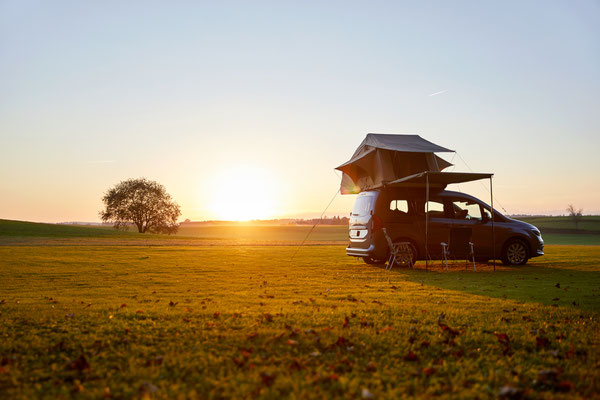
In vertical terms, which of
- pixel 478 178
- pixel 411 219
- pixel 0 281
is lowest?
pixel 0 281

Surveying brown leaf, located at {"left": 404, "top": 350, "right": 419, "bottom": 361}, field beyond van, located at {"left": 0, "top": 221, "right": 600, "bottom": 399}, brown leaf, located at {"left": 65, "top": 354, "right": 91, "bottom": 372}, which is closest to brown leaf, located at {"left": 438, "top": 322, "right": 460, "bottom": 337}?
field beyond van, located at {"left": 0, "top": 221, "right": 600, "bottom": 399}

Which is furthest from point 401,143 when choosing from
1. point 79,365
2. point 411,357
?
point 79,365

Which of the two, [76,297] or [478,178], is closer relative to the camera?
[76,297]

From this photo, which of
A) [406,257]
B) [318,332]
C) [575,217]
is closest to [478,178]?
[406,257]

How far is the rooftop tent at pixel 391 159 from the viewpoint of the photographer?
15.1m

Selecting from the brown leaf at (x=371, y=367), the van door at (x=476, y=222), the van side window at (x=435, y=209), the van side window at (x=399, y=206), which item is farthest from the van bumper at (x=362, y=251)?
the brown leaf at (x=371, y=367)

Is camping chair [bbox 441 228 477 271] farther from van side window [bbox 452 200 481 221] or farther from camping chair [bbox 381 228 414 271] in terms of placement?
camping chair [bbox 381 228 414 271]

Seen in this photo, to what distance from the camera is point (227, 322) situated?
5.64 m

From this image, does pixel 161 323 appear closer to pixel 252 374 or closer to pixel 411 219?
pixel 252 374

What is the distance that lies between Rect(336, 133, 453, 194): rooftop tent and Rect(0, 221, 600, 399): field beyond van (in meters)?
6.51

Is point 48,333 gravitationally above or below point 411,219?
below

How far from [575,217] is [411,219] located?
65.2 metres

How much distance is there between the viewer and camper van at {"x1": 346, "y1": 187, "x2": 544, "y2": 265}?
517 inches

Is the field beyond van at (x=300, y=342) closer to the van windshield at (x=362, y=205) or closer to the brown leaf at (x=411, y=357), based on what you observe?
the brown leaf at (x=411, y=357)
